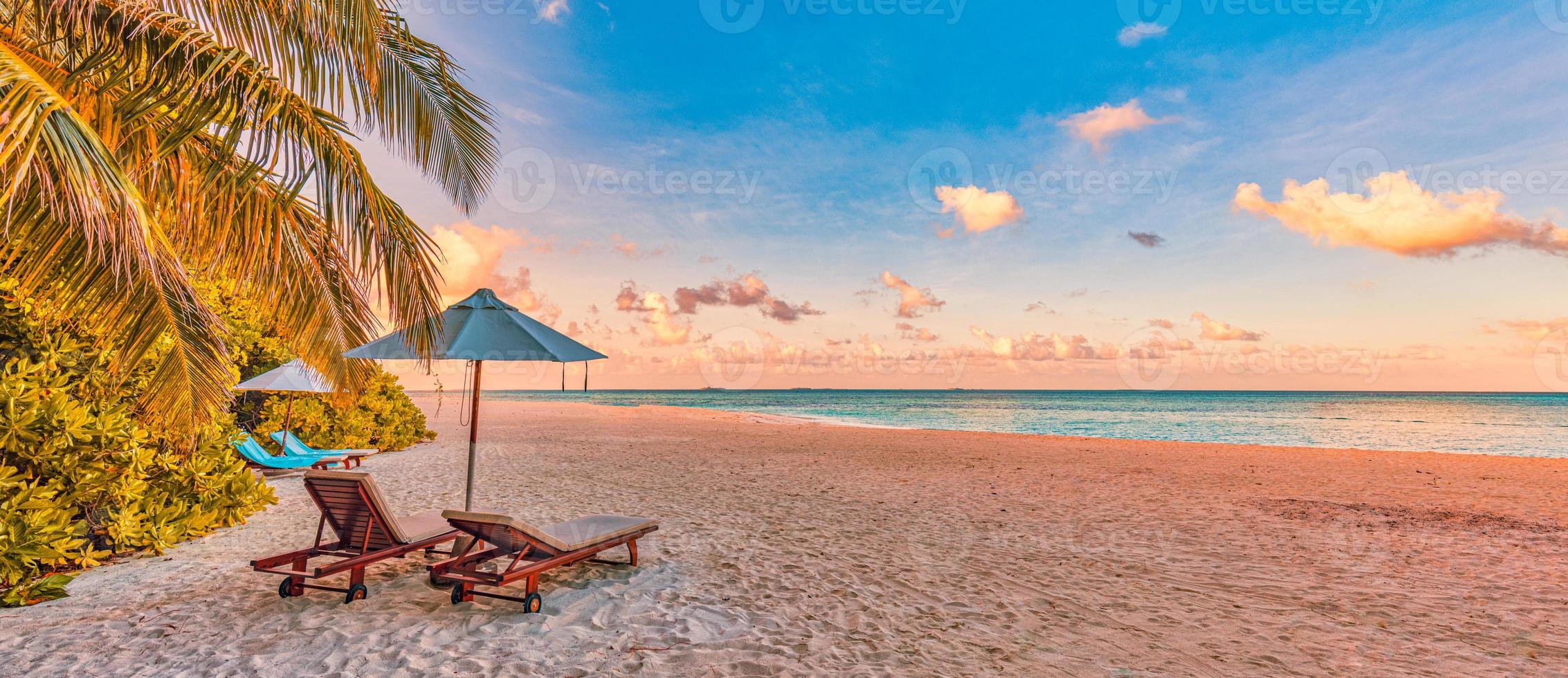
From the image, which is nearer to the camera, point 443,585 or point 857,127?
point 443,585

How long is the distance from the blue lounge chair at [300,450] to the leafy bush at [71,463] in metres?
5.78

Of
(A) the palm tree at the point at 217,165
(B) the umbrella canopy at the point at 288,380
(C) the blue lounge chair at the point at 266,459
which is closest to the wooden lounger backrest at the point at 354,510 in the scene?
(A) the palm tree at the point at 217,165

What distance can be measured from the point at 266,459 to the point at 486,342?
324 inches

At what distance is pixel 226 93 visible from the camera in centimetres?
421

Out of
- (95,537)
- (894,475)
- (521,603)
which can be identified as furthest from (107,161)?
(894,475)

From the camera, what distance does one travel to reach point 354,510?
4.95 m

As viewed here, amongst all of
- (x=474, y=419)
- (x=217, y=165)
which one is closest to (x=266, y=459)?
(x=474, y=419)

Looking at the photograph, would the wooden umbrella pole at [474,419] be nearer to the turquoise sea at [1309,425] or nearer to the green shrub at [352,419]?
the green shrub at [352,419]

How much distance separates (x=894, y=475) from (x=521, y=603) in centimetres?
872

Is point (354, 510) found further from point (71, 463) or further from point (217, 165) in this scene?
point (217, 165)

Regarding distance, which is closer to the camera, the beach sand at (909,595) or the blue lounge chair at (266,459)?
the beach sand at (909,595)

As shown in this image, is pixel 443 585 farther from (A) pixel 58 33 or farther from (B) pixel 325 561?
(A) pixel 58 33

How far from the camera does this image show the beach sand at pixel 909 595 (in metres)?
3.92

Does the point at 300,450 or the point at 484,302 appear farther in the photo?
the point at 300,450
